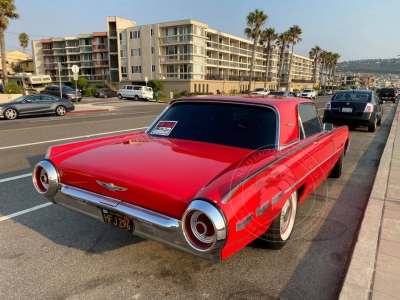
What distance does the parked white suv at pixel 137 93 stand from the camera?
127 feet

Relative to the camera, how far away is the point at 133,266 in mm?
2850

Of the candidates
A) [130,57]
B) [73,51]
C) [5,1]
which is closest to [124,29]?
[130,57]

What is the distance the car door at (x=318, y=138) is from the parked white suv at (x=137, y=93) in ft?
117

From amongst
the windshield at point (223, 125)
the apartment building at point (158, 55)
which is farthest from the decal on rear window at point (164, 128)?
the apartment building at point (158, 55)

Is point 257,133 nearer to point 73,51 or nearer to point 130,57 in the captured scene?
point 130,57

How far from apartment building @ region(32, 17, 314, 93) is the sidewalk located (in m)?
47.1

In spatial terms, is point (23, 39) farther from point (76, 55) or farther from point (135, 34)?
point (135, 34)

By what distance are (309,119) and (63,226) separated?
3.42 m

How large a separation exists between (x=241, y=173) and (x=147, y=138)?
1.66 meters

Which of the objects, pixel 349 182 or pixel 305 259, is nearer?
pixel 305 259

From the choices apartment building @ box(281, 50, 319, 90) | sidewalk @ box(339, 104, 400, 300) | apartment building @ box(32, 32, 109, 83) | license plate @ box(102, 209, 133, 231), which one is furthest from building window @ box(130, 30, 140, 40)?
license plate @ box(102, 209, 133, 231)

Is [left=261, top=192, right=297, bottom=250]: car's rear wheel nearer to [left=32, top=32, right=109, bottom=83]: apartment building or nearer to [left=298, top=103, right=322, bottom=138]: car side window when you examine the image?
[left=298, top=103, right=322, bottom=138]: car side window

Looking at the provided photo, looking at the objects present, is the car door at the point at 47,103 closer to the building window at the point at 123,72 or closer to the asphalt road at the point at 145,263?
the asphalt road at the point at 145,263

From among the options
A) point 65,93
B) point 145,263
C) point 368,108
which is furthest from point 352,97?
point 65,93
